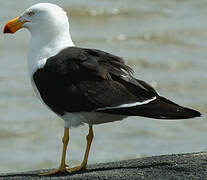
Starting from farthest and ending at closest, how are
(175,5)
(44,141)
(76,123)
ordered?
(175,5) < (44,141) < (76,123)

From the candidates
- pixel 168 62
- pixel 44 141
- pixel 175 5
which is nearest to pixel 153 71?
pixel 168 62

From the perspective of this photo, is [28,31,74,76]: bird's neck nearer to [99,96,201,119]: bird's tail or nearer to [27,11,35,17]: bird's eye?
[27,11,35,17]: bird's eye

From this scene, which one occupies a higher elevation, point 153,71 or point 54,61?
point 54,61

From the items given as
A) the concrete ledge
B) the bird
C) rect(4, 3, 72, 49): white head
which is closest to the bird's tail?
the bird

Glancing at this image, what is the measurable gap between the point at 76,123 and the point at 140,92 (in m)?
0.62

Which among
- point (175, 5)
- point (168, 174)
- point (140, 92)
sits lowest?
point (175, 5)

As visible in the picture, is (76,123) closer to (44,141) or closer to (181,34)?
(44,141)

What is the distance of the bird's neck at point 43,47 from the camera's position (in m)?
5.90

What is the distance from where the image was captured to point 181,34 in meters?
16.3

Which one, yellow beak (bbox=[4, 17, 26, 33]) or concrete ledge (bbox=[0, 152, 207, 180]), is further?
yellow beak (bbox=[4, 17, 26, 33])

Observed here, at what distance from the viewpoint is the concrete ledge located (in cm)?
533

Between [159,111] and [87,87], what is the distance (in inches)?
26.3

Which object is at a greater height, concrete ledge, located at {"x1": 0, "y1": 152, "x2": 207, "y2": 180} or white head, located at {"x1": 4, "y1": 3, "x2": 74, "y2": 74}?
white head, located at {"x1": 4, "y1": 3, "x2": 74, "y2": 74}

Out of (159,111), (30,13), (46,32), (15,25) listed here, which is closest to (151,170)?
(159,111)
